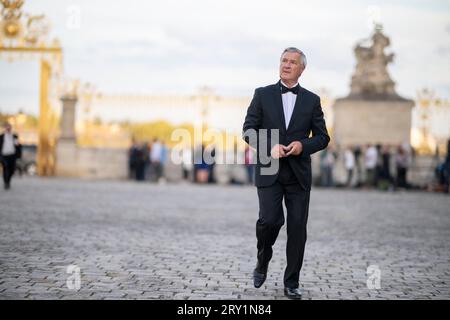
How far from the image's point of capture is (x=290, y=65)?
6.05 meters

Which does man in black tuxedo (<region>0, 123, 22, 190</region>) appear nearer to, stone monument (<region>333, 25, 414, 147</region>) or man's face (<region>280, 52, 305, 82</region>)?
stone monument (<region>333, 25, 414, 147</region>)

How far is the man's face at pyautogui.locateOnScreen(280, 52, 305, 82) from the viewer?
603cm

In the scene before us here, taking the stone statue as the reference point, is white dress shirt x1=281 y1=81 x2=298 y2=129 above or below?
below

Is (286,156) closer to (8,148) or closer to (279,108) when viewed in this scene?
(279,108)

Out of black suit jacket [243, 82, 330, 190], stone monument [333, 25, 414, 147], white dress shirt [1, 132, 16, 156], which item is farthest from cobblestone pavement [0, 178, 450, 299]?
stone monument [333, 25, 414, 147]

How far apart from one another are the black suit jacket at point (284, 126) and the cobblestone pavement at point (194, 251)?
0.98 metres

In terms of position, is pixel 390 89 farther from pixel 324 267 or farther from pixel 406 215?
pixel 324 267

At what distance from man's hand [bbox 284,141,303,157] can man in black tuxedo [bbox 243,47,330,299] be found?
5cm

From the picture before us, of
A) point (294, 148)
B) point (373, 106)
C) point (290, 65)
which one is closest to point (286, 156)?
point (294, 148)

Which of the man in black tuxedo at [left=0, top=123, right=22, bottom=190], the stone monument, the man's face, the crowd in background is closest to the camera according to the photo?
the man's face

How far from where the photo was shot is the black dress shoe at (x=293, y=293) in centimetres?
589

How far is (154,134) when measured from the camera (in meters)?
28.4
